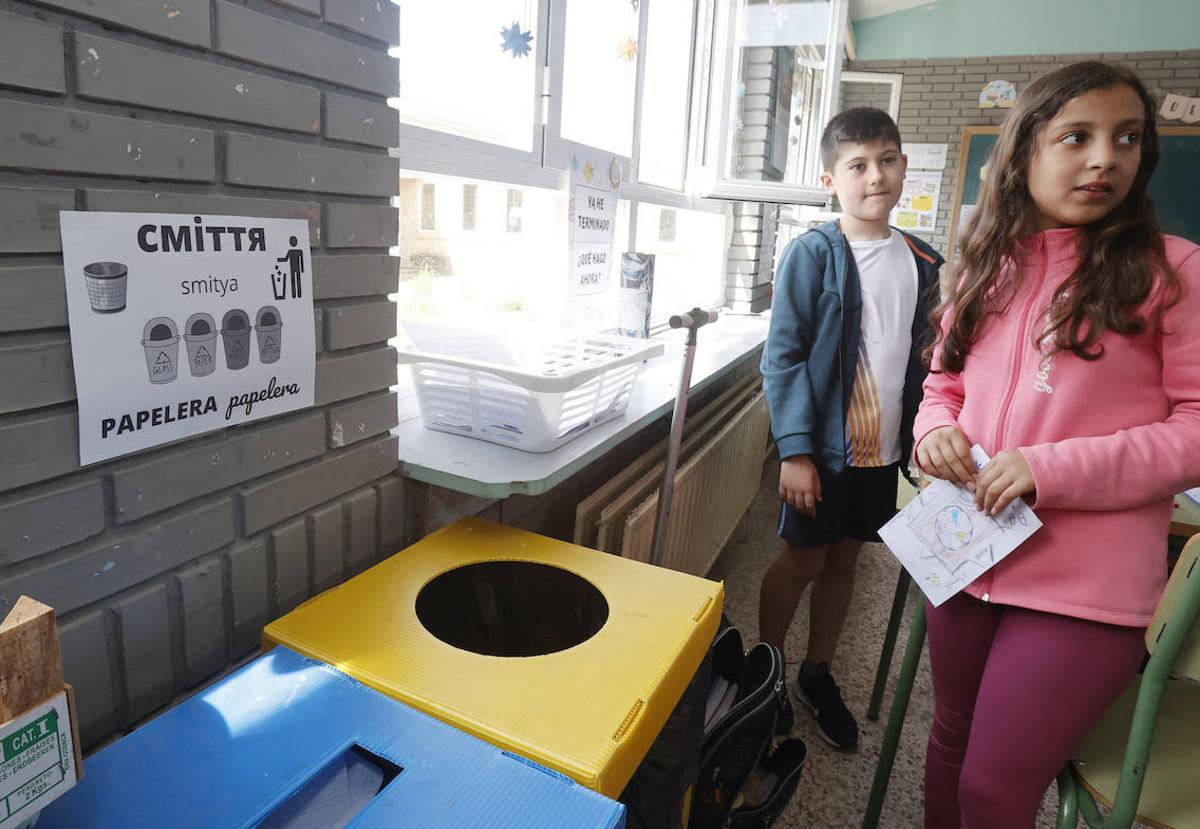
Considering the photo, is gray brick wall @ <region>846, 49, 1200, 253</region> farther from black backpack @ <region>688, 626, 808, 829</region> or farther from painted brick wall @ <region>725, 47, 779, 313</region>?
black backpack @ <region>688, 626, 808, 829</region>

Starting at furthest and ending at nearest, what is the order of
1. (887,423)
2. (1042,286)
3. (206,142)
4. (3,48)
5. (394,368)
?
(887,423) < (394,368) < (1042,286) < (206,142) < (3,48)

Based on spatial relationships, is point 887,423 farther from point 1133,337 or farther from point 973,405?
point 1133,337

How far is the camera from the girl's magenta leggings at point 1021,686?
0.97 m

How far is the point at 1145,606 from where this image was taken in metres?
0.95

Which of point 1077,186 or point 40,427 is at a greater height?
point 1077,186

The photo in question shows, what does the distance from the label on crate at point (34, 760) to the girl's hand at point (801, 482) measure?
53.4 inches

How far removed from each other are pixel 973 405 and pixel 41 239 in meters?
1.19

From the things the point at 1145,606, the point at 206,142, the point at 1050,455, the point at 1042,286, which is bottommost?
the point at 1145,606

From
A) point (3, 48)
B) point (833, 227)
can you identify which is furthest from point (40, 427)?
point (833, 227)

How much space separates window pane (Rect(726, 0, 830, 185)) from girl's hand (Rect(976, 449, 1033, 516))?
225 cm

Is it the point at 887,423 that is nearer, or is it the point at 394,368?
the point at 394,368

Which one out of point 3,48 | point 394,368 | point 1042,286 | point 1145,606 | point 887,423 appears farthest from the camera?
point 887,423

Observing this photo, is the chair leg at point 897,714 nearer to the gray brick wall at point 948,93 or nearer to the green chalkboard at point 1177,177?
the green chalkboard at point 1177,177

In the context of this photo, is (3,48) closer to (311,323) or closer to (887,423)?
(311,323)
